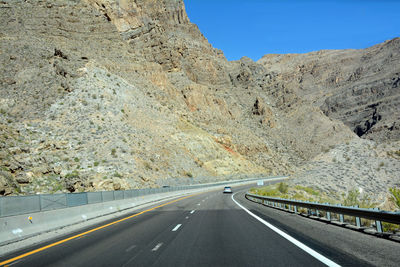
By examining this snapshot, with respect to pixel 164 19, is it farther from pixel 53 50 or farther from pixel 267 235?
pixel 267 235

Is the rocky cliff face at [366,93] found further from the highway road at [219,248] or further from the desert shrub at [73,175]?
the highway road at [219,248]

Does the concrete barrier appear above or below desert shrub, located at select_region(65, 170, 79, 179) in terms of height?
below

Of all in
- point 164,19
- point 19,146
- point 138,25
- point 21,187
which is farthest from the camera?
point 164,19

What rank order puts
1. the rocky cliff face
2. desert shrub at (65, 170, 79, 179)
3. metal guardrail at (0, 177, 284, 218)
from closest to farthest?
metal guardrail at (0, 177, 284, 218) → desert shrub at (65, 170, 79, 179) → the rocky cliff face

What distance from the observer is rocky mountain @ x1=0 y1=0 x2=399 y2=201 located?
38500 mm

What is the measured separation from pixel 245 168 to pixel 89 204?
59.8 m

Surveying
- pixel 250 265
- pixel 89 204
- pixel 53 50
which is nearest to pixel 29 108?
pixel 53 50

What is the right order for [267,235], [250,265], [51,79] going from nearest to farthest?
[250,265], [267,235], [51,79]

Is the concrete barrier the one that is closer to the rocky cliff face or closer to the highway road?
the highway road

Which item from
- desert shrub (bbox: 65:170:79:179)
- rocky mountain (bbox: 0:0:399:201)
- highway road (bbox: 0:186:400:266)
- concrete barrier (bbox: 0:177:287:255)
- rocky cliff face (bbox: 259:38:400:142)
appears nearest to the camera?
highway road (bbox: 0:186:400:266)

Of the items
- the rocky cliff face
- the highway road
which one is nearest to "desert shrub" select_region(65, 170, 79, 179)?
the highway road

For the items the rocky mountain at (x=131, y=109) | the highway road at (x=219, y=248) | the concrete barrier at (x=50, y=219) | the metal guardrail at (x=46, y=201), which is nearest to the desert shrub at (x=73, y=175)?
the rocky mountain at (x=131, y=109)

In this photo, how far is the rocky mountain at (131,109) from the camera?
3850cm

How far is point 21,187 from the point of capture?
27828 mm
